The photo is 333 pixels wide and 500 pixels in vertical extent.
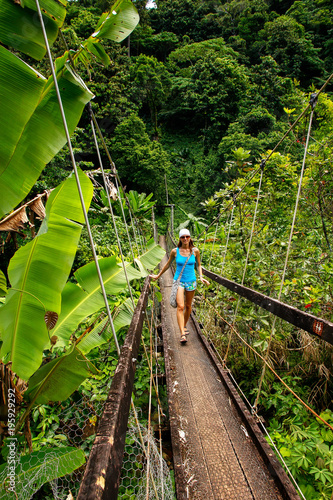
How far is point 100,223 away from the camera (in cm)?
692

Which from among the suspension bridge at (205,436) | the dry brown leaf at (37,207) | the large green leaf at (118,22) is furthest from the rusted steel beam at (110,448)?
the large green leaf at (118,22)

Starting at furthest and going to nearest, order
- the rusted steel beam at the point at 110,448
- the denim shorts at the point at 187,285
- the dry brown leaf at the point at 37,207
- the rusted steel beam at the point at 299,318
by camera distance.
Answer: the denim shorts at the point at 187,285 → the dry brown leaf at the point at 37,207 → the rusted steel beam at the point at 299,318 → the rusted steel beam at the point at 110,448

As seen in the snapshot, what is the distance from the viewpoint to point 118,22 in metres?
1.19

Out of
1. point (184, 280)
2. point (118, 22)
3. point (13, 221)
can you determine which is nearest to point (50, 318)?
point (13, 221)

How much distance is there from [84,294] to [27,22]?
1.20m

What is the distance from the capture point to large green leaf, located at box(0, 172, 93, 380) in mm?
1048

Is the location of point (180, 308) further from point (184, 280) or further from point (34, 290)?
point (34, 290)

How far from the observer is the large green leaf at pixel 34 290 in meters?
1.05

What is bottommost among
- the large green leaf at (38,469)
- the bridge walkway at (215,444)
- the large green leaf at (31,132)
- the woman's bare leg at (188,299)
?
the large green leaf at (38,469)

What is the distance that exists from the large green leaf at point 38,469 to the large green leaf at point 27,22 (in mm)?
1535

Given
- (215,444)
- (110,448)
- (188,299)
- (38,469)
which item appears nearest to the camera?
(110,448)

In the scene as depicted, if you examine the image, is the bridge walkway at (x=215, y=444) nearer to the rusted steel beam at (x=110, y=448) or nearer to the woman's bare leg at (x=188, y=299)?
the woman's bare leg at (x=188, y=299)

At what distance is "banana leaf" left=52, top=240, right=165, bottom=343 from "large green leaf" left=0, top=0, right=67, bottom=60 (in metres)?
0.99

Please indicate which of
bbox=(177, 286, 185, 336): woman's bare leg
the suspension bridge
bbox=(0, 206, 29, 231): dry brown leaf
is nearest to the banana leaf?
the suspension bridge
